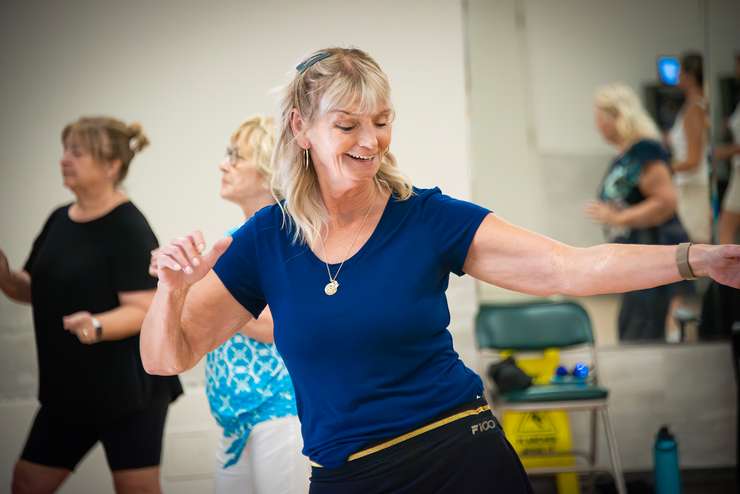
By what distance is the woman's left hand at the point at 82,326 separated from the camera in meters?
3.20

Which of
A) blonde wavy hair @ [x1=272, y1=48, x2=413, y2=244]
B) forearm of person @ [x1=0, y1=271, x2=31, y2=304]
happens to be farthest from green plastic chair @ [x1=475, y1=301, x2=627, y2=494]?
blonde wavy hair @ [x1=272, y1=48, x2=413, y2=244]

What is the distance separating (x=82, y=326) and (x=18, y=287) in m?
0.82

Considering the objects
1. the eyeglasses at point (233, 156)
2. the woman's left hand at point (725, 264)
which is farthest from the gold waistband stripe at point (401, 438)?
the eyeglasses at point (233, 156)

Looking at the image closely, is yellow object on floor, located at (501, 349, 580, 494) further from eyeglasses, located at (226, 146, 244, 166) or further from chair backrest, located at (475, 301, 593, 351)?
eyeglasses, located at (226, 146, 244, 166)

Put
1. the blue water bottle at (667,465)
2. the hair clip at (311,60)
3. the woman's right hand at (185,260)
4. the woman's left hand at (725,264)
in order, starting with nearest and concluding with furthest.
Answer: the woman's left hand at (725,264) < the woman's right hand at (185,260) < the hair clip at (311,60) < the blue water bottle at (667,465)

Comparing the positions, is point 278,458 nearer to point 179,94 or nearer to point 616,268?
point 616,268

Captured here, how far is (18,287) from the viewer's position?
3.85 meters

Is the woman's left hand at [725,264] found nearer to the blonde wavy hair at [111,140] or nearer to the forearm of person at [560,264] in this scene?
the forearm of person at [560,264]

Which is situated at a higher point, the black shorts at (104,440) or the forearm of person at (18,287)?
the forearm of person at (18,287)

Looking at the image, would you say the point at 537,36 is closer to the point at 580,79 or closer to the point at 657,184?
the point at 580,79

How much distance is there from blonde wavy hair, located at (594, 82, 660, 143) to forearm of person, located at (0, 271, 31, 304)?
2.86 metres

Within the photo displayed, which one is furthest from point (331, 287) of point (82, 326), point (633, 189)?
point (633, 189)

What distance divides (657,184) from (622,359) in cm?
91

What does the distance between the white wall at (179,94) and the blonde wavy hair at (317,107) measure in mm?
2362
